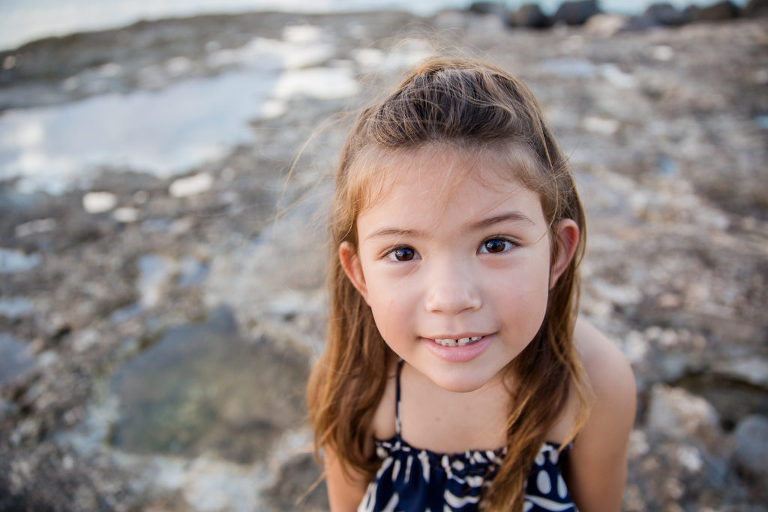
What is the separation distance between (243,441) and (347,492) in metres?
0.66

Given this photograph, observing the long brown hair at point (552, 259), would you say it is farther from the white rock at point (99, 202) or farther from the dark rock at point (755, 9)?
the dark rock at point (755, 9)

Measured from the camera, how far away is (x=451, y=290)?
0.88 meters

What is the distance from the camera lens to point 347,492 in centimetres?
135

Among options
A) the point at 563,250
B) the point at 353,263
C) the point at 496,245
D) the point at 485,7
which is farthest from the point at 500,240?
the point at 485,7

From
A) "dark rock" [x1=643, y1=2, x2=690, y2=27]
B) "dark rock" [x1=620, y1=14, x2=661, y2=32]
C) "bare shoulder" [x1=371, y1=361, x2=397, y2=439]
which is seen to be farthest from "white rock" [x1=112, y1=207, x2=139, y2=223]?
"dark rock" [x1=643, y1=2, x2=690, y2=27]

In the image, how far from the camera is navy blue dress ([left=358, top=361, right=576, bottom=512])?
3.93 ft

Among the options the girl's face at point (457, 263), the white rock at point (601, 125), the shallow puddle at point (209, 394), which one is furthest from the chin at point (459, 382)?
the white rock at point (601, 125)

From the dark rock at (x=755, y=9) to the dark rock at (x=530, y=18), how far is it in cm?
208

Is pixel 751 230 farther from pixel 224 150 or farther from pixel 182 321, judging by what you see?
pixel 224 150

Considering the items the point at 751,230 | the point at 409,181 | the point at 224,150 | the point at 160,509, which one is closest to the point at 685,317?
the point at 751,230

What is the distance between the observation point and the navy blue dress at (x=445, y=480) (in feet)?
3.93

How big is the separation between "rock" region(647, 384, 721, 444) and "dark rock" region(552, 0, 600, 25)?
18.8ft

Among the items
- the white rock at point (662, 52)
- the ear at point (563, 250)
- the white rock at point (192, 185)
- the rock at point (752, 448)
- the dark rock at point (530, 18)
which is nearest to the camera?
the ear at point (563, 250)

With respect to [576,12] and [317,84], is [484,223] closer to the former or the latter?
[317,84]
